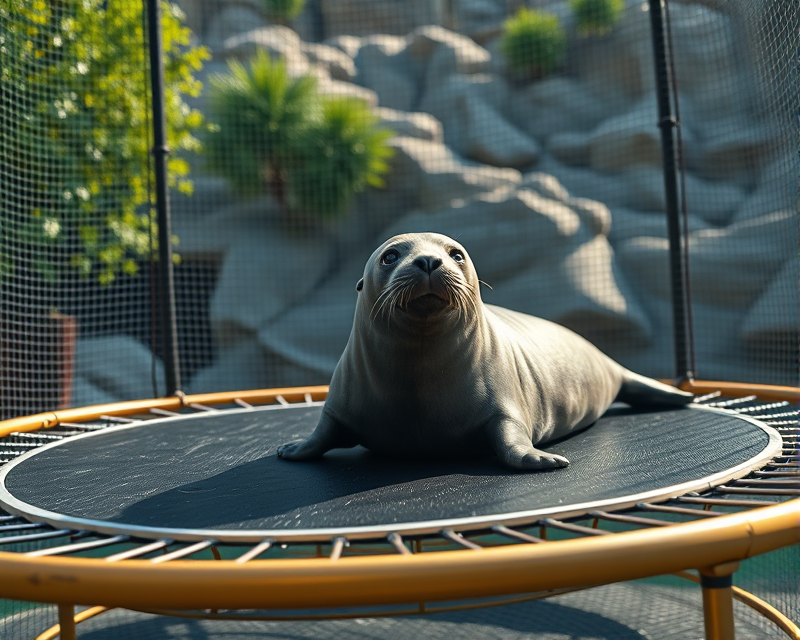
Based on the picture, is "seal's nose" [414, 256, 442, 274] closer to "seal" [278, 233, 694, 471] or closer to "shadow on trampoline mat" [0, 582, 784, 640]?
"seal" [278, 233, 694, 471]

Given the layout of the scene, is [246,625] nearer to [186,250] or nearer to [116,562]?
[116,562]

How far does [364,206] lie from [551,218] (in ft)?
7.79

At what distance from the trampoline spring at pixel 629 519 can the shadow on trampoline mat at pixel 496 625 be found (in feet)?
4.61

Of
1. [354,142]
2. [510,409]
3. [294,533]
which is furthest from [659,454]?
[354,142]

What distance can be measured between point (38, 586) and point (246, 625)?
6.22ft

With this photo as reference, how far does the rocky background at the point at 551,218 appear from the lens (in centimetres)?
715

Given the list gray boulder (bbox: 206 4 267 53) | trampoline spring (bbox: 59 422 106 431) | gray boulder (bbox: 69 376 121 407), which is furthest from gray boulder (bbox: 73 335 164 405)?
gray boulder (bbox: 206 4 267 53)

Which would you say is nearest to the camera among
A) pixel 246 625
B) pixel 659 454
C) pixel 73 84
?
pixel 659 454

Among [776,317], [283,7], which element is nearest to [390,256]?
[776,317]

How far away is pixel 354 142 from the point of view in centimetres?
799

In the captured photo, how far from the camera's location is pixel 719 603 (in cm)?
95

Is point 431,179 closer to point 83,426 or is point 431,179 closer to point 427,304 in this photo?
point 83,426

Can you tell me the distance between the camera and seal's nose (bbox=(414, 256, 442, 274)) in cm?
138

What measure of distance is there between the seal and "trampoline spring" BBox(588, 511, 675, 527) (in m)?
0.30
